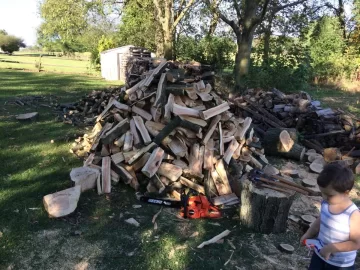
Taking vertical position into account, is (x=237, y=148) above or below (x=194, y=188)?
above

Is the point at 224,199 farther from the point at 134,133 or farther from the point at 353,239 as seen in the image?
the point at 353,239

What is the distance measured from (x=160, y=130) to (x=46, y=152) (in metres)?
2.68

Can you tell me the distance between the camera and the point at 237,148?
5926 mm

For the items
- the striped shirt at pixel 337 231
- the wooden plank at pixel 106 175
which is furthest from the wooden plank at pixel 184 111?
the striped shirt at pixel 337 231

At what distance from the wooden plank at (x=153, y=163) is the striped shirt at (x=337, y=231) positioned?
2990mm

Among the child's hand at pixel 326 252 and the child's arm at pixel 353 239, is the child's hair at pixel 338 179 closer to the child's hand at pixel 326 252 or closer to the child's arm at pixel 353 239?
the child's arm at pixel 353 239

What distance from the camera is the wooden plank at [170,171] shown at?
16.7 ft

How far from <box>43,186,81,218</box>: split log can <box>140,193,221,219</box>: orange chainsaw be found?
3.78 ft

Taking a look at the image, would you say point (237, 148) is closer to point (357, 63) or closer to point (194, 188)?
point (194, 188)

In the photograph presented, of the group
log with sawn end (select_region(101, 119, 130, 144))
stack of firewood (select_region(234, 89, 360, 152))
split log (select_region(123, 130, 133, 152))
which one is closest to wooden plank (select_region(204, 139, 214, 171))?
split log (select_region(123, 130, 133, 152))

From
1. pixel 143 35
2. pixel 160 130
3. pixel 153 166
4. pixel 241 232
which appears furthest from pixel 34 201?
pixel 143 35

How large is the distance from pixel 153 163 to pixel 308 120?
5370 mm

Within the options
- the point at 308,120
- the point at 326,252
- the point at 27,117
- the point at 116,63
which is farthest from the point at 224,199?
the point at 116,63

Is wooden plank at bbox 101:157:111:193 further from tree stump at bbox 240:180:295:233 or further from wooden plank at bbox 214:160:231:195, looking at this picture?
tree stump at bbox 240:180:295:233
